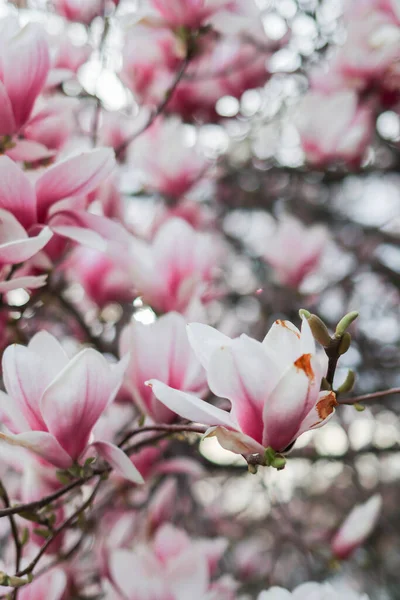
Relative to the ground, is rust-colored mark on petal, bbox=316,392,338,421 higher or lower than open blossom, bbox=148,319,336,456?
lower

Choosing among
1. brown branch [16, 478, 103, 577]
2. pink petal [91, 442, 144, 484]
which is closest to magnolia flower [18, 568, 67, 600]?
brown branch [16, 478, 103, 577]

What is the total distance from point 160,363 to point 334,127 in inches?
34.3

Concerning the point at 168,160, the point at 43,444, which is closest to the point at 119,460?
the point at 43,444

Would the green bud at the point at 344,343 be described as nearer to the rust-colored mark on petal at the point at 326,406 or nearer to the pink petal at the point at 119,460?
the rust-colored mark on petal at the point at 326,406

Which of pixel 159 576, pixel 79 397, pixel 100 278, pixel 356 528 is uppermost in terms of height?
pixel 79 397

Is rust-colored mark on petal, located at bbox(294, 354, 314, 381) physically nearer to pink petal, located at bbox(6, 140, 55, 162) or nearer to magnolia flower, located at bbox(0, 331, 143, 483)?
magnolia flower, located at bbox(0, 331, 143, 483)

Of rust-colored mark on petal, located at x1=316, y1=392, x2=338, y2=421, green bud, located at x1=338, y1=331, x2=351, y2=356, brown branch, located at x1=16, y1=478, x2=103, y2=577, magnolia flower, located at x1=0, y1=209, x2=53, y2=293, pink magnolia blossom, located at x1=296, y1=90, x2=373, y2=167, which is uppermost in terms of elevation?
magnolia flower, located at x1=0, y1=209, x2=53, y2=293

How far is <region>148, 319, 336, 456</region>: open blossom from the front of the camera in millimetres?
415

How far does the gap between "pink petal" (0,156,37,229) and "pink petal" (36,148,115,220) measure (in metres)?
0.02

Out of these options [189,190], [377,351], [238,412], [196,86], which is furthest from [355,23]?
[238,412]

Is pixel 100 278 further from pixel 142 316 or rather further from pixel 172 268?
pixel 142 316

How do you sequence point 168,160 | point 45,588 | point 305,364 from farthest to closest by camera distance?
1. point 168,160
2. point 45,588
3. point 305,364

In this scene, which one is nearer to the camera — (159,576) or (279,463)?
(279,463)

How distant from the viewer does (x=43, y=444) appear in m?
0.50
